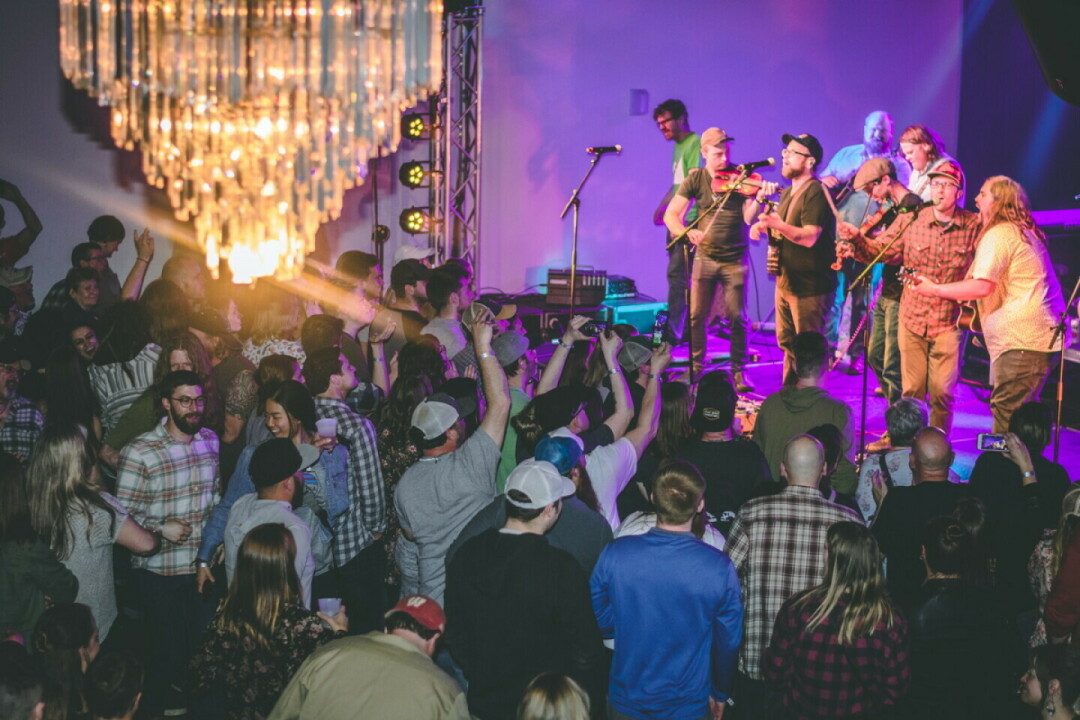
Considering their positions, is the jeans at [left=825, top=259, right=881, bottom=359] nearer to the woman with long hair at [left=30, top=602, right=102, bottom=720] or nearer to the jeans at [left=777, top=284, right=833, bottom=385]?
the jeans at [left=777, top=284, right=833, bottom=385]

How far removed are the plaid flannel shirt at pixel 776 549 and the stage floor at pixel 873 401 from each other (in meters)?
2.37

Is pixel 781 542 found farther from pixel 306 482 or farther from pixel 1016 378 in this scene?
pixel 1016 378

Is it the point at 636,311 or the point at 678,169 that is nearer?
the point at 678,169

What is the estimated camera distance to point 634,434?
13.6ft

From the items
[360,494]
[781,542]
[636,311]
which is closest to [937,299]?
[781,542]

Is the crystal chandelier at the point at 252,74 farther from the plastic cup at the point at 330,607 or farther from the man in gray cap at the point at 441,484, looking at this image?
the plastic cup at the point at 330,607

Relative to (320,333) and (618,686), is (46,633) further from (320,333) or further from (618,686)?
(320,333)

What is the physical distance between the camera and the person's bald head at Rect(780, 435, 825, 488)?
3.39 meters

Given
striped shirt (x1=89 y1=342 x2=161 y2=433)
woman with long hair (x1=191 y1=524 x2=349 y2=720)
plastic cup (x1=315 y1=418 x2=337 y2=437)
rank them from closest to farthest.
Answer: woman with long hair (x1=191 y1=524 x2=349 y2=720), plastic cup (x1=315 y1=418 x2=337 y2=437), striped shirt (x1=89 y1=342 x2=161 y2=433)

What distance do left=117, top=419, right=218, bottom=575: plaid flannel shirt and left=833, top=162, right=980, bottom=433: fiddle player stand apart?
4029 mm

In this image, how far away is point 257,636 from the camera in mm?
2904

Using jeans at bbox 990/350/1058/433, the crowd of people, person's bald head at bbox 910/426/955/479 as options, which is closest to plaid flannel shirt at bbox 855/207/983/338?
jeans at bbox 990/350/1058/433

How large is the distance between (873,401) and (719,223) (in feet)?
5.60

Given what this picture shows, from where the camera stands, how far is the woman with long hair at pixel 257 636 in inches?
114
